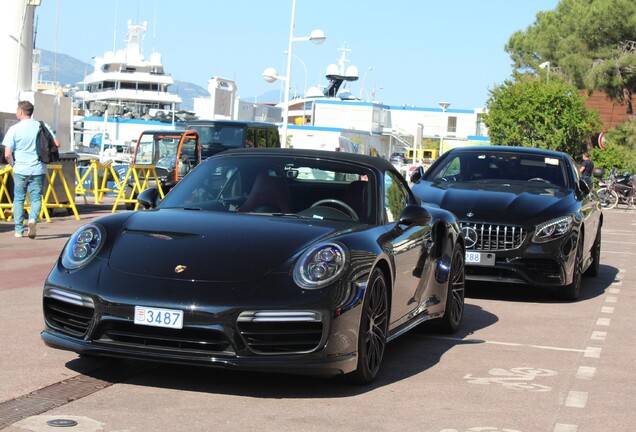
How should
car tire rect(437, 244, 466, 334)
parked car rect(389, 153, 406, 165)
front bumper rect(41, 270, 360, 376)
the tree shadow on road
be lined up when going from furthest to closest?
parked car rect(389, 153, 406, 165) → the tree shadow on road → car tire rect(437, 244, 466, 334) → front bumper rect(41, 270, 360, 376)

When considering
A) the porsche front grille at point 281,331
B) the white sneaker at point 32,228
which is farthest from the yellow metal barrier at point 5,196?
the porsche front grille at point 281,331

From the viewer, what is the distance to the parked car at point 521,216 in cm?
1092

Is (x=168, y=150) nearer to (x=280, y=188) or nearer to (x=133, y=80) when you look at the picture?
(x=280, y=188)

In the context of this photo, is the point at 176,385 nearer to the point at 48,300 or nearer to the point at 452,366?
the point at 48,300

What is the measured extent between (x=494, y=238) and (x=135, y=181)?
1239 cm

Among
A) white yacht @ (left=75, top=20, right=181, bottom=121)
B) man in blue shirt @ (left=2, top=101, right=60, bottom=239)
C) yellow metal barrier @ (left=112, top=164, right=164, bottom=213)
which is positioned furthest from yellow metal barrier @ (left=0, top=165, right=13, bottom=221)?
white yacht @ (left=75, top=20, right=181, bottom=121)

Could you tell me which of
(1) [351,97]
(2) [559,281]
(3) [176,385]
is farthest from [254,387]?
(1) [351,97]

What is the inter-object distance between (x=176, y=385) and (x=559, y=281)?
5743mm

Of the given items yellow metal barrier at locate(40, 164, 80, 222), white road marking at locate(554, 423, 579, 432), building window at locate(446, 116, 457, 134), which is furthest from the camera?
building window at locate(446, 116, 457, 134)

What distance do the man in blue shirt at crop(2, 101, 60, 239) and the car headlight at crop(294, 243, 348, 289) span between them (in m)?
9.18

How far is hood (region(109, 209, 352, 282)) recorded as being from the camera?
5969 mm

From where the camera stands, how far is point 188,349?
5.79m

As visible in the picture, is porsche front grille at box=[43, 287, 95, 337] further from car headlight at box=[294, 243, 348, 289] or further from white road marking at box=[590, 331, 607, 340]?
white road marking at box=[590, 331, 607, 340]

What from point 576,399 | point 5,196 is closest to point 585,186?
point 576,399
